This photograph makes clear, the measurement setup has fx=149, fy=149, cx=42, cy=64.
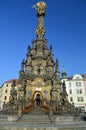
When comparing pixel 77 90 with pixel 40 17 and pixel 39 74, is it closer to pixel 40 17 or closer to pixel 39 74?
pixel 39 74

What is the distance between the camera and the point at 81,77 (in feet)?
205

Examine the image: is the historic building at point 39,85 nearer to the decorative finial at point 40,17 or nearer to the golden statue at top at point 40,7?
the decorative finial at point 40,17

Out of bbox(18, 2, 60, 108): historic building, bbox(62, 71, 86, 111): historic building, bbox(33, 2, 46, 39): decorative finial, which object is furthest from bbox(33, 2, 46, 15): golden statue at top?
bbox(62, 71, 86, 111): historic building

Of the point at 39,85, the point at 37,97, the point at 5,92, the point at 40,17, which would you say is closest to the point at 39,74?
the point at 39,85

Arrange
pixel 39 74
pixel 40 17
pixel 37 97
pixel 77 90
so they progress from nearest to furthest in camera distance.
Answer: pixel 37 97 → pixel 39 74 → pixel 40 17 → pixel 77 90

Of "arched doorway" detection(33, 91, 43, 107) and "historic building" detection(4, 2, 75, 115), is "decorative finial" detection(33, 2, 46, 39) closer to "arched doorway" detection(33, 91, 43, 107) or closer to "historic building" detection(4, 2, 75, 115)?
"historic building" detection(4, 2, 75, 115)

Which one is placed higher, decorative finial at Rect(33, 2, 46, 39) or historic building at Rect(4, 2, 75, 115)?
decorative finial at Rect(33, 2, 46, 39)

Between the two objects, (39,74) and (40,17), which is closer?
(39,74)

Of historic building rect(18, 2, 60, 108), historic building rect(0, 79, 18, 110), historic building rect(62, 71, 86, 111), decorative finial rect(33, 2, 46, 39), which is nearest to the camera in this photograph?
historic building rect(18, 2, 60, 108)

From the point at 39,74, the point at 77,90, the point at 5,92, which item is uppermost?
the point at 39,74

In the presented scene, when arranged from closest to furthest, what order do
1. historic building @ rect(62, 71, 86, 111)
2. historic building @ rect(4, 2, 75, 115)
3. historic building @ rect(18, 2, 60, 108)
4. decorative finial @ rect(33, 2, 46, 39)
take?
historic building @ rect(4, 2, 75, 115), historic building @ rect(18, 2, 60, 108), decorative finial @ rect(33, 2, 46, 39), historic building @ rect(62, 71, 86, 111)

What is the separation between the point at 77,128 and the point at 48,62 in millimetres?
31265

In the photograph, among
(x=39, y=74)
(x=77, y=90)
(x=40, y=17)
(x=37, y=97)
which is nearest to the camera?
(x=37, y=97)

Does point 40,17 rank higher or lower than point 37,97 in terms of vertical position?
higher
